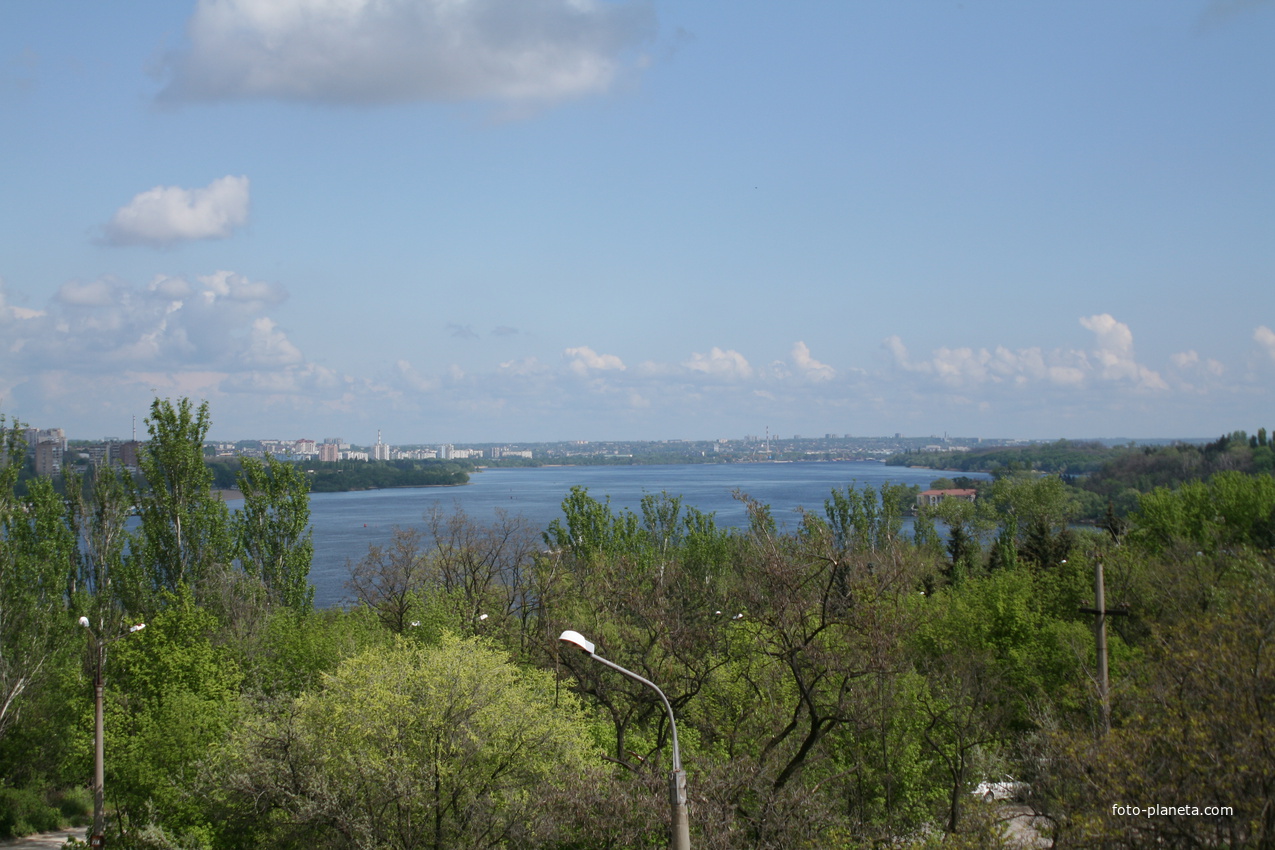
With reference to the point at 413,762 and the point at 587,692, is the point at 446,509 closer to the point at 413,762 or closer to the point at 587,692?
the point at 587,692

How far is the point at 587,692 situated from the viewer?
20312 millimetres

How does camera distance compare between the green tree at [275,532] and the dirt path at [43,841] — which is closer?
the dirt path at [43,841]

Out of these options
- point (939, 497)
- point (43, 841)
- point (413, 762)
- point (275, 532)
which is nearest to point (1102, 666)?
point (413, 762)

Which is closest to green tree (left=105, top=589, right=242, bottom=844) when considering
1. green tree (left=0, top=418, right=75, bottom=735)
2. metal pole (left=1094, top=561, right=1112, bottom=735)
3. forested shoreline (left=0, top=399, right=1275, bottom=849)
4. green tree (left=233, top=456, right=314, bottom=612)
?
forested shoreline (left=0, top=399, right=1275, bottom=849)

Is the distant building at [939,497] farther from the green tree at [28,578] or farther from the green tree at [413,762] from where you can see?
the green tree at [413,762]

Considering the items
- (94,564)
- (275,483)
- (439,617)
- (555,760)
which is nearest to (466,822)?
(555,760)

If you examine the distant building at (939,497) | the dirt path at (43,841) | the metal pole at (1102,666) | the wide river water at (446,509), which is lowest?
the dirt path at (43,841)

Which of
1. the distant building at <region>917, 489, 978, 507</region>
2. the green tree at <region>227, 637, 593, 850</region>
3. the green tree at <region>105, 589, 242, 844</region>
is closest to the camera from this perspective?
the green tree at <region>227, 637, 593, 850</region>

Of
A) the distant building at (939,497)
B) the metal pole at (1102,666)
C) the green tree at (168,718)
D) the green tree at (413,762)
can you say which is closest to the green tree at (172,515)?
the green tree at (168,718)

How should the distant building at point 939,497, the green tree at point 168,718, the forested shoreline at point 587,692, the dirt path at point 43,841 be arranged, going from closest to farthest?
the forested shoreline at point 587,692
the green tree at point 168,718
the dirt path at point 43,841
the distant building at point 939,497

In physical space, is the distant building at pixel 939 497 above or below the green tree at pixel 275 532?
below

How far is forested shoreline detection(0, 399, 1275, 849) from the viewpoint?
43.3 feet

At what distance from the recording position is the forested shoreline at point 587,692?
1319 cm

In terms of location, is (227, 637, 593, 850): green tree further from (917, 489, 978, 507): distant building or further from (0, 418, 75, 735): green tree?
→ (917, 489, 978, 507): distant building
